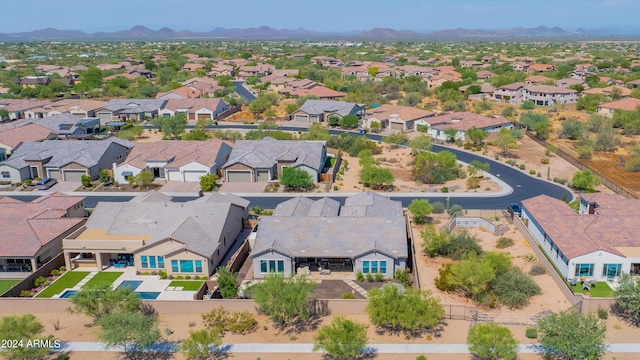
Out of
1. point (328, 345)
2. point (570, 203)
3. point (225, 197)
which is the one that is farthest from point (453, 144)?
point (328, 345)

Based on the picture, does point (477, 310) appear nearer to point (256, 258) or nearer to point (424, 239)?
point (424, 239)

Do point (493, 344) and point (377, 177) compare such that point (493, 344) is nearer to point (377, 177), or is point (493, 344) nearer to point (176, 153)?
point (377, 177)

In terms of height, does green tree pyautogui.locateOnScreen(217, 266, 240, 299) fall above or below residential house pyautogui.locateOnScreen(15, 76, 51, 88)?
below

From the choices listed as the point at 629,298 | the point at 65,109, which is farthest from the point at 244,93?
the point at 629,298

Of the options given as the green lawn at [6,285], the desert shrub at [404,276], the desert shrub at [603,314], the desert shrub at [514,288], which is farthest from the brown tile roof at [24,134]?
the desert shrub at [603,314]

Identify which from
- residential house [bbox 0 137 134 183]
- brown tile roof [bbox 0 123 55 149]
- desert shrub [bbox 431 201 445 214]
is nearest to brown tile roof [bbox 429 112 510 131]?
desert shrub [bbox 431 201 445 214]

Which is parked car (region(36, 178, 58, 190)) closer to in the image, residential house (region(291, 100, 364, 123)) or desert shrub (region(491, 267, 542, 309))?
residential house (region(291, 100, 364, 123))

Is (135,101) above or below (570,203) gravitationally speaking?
above
